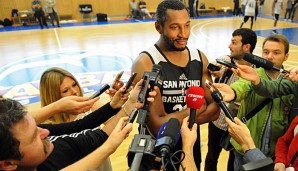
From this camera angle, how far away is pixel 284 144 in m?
1.89

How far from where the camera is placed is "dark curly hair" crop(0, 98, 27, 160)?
1.01m

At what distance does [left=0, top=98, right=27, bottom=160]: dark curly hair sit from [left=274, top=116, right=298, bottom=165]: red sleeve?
1.74 m

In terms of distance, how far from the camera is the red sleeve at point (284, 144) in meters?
1.83

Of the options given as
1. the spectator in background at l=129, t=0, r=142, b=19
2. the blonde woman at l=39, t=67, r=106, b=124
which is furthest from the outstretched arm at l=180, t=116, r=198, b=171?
the spectator in background at l=129, t=0, r=142, b=19

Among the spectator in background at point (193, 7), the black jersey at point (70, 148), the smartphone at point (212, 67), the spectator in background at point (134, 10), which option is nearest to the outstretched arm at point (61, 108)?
the black jersey at point (70, 148)

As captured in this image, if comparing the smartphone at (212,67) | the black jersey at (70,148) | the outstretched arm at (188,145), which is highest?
the smartphone at (212,67)

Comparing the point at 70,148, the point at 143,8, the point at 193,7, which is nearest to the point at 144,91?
the point at 70,148

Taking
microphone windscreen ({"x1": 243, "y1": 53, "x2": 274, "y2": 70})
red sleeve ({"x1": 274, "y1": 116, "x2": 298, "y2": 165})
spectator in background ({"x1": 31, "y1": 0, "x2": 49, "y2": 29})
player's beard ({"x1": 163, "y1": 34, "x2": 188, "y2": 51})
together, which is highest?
spectator in background ({"x1": 31, "y1": 0, "x2": 49, "y2": 29})

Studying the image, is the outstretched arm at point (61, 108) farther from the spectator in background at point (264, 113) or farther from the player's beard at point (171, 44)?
the spectator in background at point (264, 113)

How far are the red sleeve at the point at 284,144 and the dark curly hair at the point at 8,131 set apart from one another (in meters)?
1.74

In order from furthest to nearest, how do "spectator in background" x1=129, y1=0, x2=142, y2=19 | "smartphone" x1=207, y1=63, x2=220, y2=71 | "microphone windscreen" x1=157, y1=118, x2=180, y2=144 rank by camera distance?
"spectator in background" x1=129, y1=0, x2=142, y2=19
"smartphone" x1=207, y1=63, x2=220, y2=71
"microphone windscreen" x1=157, y1=118, x2=180, y2=144

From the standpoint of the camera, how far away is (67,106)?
1794 millimetres

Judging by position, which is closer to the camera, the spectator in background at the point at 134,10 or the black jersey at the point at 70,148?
the black jersey at the point at 70,148

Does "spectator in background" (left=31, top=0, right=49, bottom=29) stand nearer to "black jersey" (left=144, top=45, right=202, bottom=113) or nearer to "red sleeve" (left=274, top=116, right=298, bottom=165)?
"black jersey" (left=144, top=45, right=202, bottom=113)
